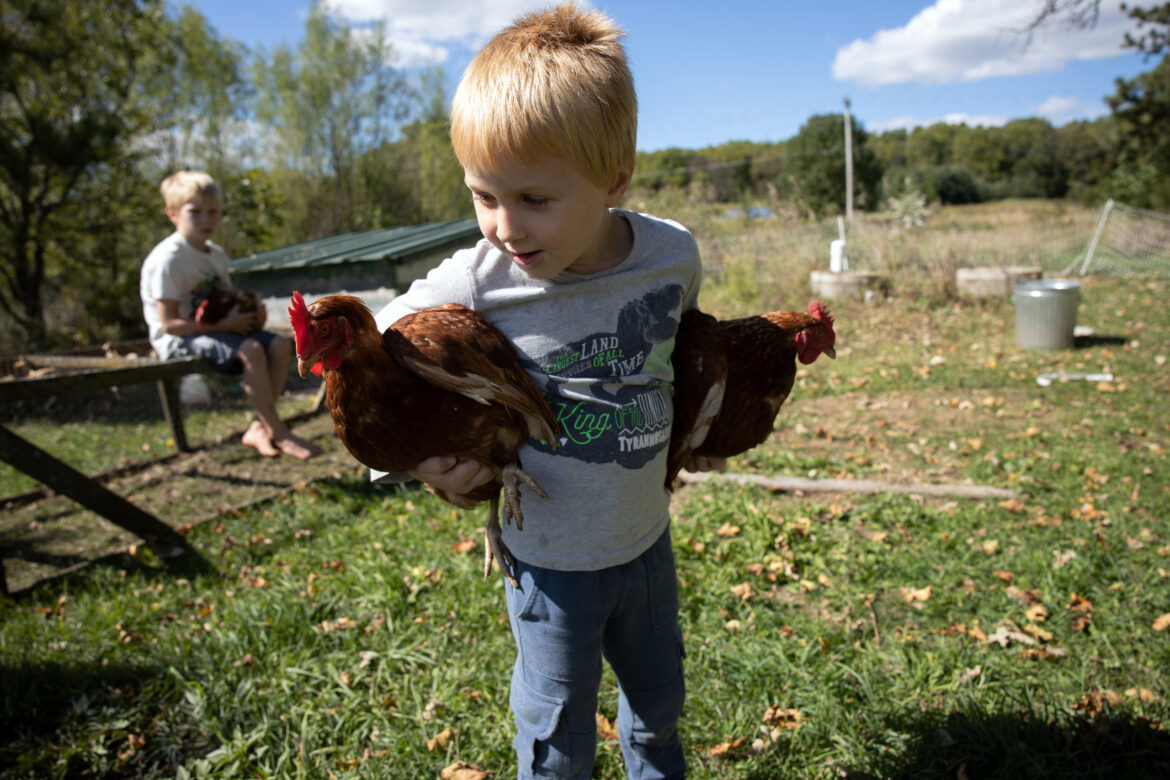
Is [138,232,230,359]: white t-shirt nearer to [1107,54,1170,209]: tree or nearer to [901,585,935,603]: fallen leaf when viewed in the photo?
[901,585,935,603]: fallen leaf

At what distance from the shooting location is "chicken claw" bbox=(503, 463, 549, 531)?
1419 millimetres

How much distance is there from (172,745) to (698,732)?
1936 millimetres

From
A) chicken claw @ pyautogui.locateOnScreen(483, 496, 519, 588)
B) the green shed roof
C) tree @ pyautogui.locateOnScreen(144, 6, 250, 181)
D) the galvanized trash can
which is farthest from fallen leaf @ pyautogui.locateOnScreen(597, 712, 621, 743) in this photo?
tree @ pyautogui.locateOnScreen(144, 6, 250, 181)

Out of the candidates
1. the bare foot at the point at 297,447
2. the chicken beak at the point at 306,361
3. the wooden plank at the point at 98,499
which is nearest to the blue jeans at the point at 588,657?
the chicken beak at the point at 306,361

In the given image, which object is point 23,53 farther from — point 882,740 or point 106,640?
point 882,740

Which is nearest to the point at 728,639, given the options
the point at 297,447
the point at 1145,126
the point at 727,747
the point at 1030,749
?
the point at 727,747

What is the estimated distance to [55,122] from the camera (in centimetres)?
869

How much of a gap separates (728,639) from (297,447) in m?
3.35

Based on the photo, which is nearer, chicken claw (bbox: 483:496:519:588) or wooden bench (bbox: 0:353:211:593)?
chicken claw (bbox: 483:496:519:588)

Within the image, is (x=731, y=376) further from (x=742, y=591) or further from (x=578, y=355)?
(x=742, y=591)

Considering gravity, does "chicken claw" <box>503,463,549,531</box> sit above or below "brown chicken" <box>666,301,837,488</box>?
below

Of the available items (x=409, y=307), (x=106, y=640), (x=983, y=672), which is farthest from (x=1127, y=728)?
(x=106, y=640)

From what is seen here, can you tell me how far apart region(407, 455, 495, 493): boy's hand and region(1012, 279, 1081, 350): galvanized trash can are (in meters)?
8.38

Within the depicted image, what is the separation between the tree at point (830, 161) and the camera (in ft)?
145
